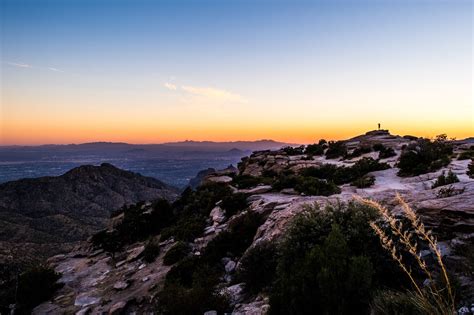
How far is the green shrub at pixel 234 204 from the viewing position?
1662 cm

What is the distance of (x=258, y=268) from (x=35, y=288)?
12.0m

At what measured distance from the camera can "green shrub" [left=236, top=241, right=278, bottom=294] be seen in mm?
9102

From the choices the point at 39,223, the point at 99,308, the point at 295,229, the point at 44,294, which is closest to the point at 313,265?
the point at 295,229

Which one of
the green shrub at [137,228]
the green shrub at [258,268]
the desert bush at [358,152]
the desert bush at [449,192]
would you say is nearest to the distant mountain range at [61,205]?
the green shrub at [137,228]

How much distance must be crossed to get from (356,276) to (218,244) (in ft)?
26.6

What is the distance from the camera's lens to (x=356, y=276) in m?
5.68

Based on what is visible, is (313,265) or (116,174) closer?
(313,265)

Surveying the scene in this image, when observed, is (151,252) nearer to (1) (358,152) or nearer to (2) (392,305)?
(2) (392,305)

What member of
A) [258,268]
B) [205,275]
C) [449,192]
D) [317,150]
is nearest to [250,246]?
[205,275]

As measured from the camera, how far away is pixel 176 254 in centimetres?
1416

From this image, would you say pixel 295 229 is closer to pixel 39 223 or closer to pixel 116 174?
pixel 39 223

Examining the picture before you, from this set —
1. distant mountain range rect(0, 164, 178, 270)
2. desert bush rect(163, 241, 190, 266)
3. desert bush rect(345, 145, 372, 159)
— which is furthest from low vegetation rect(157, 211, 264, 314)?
distant mountain range rect(0, 164, 178, 270)

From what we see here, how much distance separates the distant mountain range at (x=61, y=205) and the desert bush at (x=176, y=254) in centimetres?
3589

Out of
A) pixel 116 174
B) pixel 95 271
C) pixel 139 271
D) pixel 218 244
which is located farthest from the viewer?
pixel 116 174
